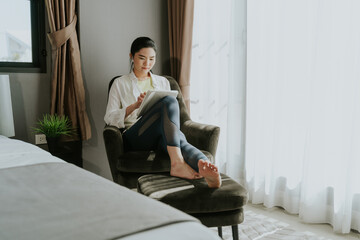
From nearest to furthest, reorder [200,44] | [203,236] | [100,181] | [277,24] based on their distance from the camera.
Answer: [203,236], [100,181], [277,24], [200,44]

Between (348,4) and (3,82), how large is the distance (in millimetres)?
2271

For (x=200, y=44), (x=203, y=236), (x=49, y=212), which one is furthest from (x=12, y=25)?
(x=203, y=236)

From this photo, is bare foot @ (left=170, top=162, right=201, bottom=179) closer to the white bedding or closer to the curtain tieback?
the white bedding

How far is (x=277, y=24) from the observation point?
2.36 m

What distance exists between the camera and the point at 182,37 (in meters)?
3.01

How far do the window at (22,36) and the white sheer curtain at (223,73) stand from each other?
4.47 ft

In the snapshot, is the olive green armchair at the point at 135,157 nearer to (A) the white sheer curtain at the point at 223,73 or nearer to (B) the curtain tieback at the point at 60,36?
(A) the white sheer curtain at the point at 223,73

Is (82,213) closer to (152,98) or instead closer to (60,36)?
(152,98)

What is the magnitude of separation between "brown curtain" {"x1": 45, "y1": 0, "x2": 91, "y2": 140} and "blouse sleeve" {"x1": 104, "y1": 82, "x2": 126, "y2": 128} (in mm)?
429

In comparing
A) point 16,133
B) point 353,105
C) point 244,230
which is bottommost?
point 244,230

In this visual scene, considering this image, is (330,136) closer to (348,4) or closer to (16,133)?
(348,4)

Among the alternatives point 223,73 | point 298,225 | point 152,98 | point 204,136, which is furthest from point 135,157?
point 223,73

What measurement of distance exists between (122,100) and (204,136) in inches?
26.3

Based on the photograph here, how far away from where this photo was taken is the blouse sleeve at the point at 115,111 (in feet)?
7.29
